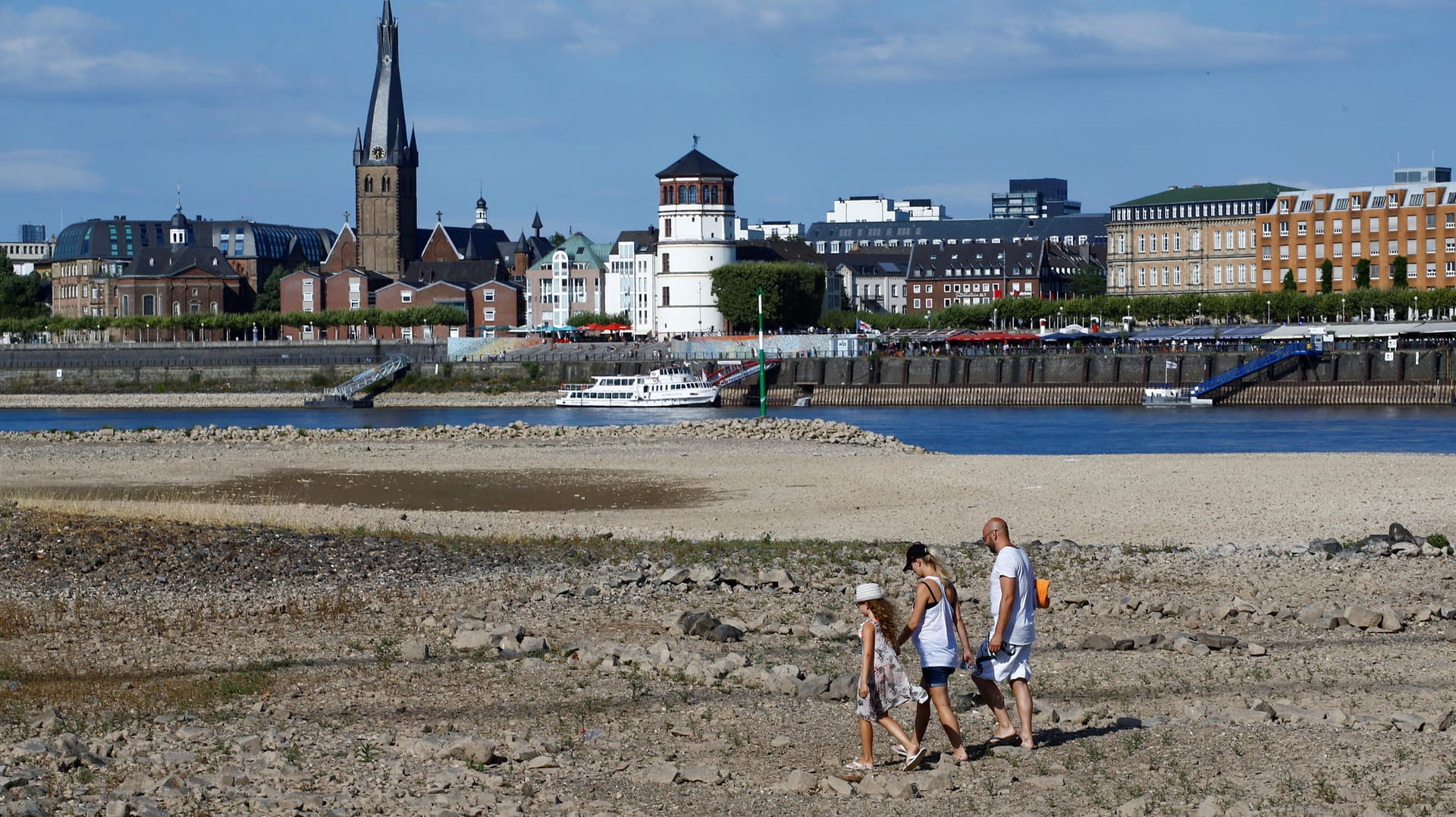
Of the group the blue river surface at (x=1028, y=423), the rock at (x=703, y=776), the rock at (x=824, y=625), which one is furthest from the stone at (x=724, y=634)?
the blue river surface at (x=1028, y=423)

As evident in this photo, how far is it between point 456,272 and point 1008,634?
142645 millimetres

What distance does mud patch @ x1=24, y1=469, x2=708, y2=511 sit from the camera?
35.4m

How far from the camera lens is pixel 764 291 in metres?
117

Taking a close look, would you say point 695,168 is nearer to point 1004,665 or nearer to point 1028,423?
point 1028,423

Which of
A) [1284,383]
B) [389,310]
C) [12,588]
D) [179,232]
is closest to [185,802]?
[12,588]

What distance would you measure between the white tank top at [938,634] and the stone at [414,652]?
652 centimetres

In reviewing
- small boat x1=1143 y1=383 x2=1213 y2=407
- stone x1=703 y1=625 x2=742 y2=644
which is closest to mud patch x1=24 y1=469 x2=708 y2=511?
stone x1=703 y1=625 x2=742 y2=644

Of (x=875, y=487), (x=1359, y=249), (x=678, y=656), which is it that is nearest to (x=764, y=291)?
(x=1359, y=249)

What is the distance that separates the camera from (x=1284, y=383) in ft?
271

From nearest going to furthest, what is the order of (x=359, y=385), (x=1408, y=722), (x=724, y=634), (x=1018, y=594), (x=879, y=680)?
(x=879, y=680), (x=1018, y=594), (x=1408, y=722), (x=724, y=634), (x=359, y=385)

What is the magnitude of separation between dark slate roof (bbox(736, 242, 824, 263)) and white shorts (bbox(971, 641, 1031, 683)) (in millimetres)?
114659

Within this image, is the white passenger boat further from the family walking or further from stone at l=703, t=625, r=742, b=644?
the family walking

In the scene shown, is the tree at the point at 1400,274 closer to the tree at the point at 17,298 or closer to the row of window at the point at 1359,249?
the row of window at the point at 1359,249

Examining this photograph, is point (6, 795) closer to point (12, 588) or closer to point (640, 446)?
point (12, 588)
